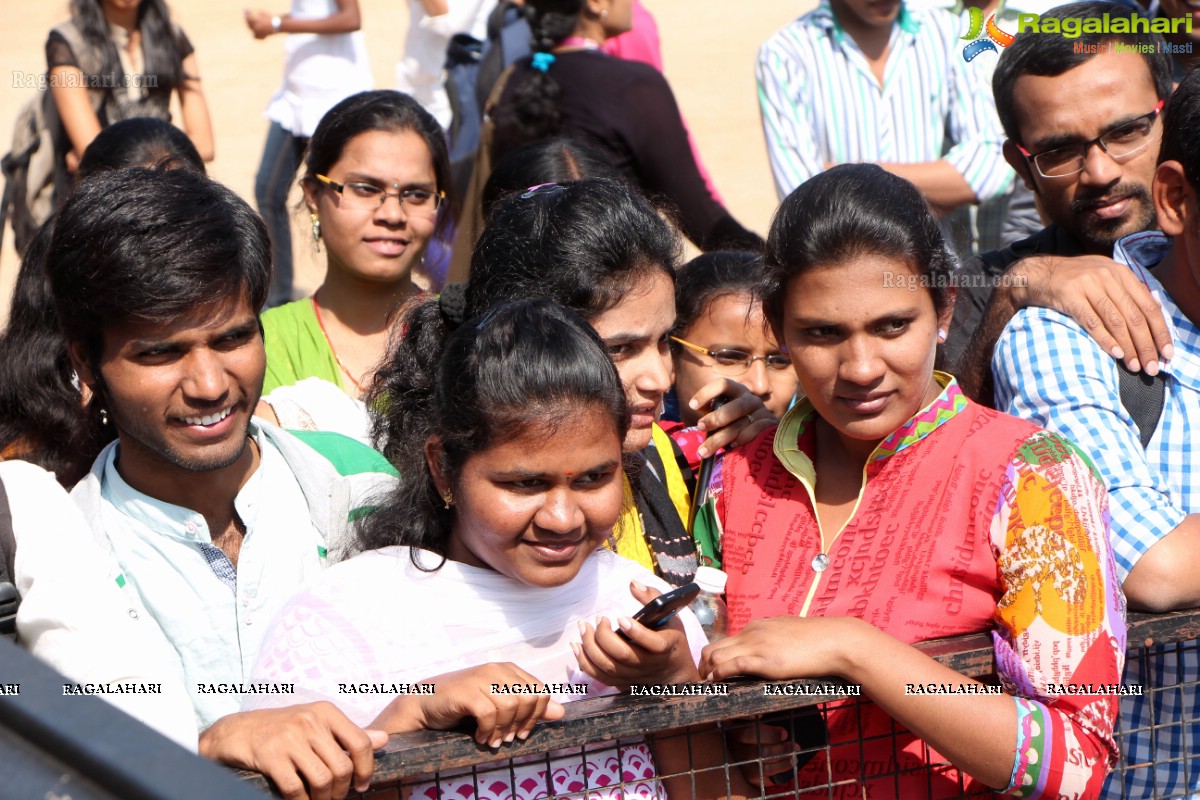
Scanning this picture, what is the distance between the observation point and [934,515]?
2234 mm

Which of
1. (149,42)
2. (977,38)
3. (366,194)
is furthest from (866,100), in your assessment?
(149,42)

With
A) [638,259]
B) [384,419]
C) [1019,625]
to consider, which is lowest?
[1019,625]

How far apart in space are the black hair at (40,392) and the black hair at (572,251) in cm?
94

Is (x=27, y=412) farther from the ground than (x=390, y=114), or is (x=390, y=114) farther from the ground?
(x=390, y=114)

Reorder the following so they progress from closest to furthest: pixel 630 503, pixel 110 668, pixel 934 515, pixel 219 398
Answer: pixel 110 668 → pixel 934 515 → pixel 219 398 → pixel 630 503

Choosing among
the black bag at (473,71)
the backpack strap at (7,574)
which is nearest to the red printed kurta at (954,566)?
the backpack strap at (7,574)

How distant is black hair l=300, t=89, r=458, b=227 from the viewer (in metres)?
3.89

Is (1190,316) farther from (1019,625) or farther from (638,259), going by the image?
(638,259)

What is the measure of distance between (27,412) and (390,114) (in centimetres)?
148

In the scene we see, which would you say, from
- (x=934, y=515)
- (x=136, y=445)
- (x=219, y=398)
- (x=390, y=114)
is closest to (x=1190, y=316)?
(x=934, y=515)

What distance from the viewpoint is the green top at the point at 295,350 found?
3.67 m

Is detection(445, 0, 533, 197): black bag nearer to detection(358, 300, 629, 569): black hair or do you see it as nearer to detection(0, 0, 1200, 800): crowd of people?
detection(0, 0, 1200, 800): crowd of people

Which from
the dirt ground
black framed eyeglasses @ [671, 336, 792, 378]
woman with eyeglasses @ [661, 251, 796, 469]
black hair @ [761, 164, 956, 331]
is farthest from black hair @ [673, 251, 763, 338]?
the dirt ground

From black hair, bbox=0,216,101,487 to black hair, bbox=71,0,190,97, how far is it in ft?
9.65
